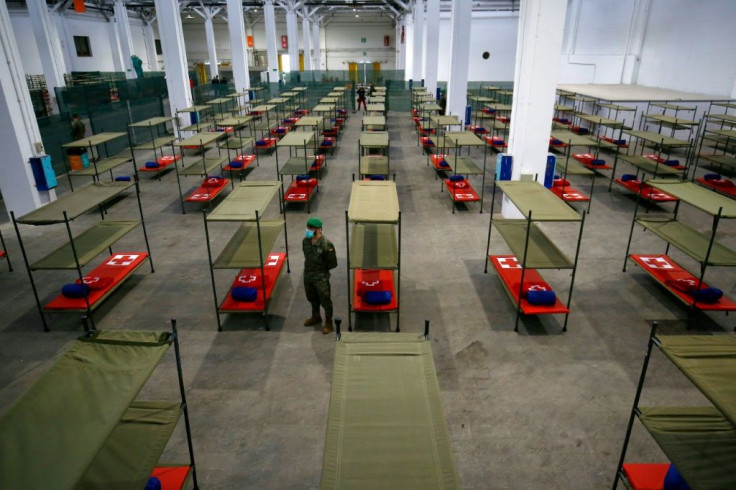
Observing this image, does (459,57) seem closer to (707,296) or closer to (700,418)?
(707,296)

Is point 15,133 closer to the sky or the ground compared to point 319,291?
closer to the sky

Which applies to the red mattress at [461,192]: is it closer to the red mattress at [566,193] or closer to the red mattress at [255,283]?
the red mattress at [566,193]

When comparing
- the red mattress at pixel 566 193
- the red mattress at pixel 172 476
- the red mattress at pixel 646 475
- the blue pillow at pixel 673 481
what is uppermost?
the red mattress at pixel 566 193

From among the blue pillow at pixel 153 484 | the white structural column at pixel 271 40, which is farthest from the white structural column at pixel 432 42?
the blue pillow at pixel 153 484

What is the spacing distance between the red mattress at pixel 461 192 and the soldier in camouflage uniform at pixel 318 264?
→ 766 cm

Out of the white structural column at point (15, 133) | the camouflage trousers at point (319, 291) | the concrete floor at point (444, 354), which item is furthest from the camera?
the white structural column at point (15, 133)

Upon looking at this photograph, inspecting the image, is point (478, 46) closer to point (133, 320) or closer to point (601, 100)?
point (601, 100)

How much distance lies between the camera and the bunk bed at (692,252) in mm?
8609

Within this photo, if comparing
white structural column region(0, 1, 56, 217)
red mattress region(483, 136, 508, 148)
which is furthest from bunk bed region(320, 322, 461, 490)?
red mattress region(483, 136, 508, 148)

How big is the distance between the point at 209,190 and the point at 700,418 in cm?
1476

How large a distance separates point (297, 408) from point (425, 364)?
292 centimetres

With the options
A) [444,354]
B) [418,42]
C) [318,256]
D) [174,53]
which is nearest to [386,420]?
[444,354]

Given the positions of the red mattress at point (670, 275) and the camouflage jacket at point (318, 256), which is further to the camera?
the red mattress at point (670, 275)

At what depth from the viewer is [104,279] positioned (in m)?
9.80
